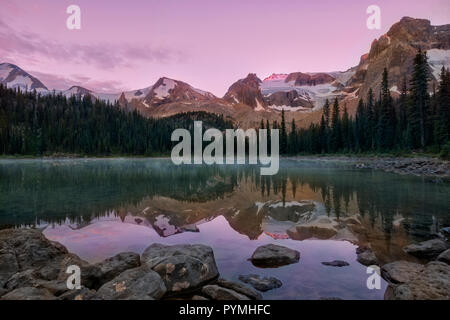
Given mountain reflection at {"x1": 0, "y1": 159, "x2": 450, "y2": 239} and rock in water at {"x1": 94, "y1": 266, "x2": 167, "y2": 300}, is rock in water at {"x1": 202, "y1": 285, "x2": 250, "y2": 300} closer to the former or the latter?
rock in water at {"x1": 94, "y1": 266, "x2": 167, "y2": 300}

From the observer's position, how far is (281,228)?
1217cm

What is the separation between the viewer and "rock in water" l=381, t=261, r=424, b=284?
258 inches

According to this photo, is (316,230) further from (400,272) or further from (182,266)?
(182,266)

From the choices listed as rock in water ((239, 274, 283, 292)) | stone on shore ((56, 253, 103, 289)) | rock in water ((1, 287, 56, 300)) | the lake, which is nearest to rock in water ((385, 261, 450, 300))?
the lake

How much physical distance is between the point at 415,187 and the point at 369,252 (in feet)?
57.3

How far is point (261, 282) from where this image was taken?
22.1 ft

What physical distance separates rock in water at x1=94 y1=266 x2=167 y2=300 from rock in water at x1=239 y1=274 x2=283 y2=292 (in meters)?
2.01

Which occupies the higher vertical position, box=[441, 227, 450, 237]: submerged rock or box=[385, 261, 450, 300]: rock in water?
box=[385, 261, 450, 300]: rock in water

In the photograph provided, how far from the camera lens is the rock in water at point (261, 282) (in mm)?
6541

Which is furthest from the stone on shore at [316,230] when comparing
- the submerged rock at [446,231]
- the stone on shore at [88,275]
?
the stone on shore at [88,275]

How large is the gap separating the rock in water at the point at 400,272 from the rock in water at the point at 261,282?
104 inches

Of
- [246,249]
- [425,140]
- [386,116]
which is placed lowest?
[246,249]
